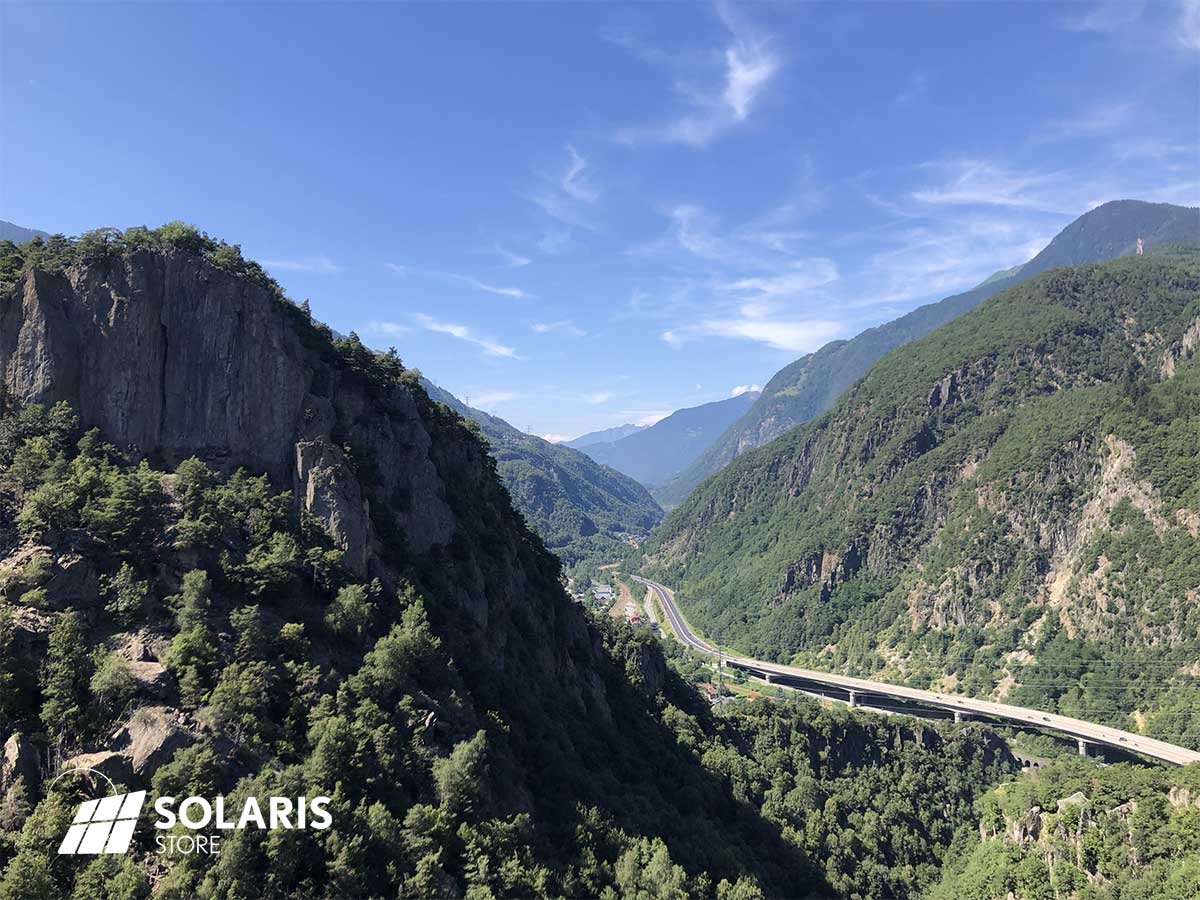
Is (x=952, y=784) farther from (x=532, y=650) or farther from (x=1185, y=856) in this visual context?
(x=532, y=650)

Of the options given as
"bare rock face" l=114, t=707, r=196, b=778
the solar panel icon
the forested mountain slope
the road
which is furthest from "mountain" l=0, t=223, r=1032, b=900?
the road

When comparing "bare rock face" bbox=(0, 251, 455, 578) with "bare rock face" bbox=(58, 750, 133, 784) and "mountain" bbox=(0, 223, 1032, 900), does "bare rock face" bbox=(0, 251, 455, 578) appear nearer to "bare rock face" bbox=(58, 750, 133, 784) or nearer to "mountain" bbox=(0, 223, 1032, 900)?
"mountain" bbox=(0, 223, 1032, 900)

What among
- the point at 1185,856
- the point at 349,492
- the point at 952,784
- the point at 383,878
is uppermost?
the point at 349,492

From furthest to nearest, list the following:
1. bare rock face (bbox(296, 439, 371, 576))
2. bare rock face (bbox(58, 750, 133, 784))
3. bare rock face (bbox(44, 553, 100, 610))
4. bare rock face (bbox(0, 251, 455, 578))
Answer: bare rock face (bbox(296, 439, 371, 576)), bare rock face (bbox(0, 251, 455, 578)), bare rock face (bbox(44, 553, 100, 610)), bare rock face (bbox(58, 750, 133, 784))

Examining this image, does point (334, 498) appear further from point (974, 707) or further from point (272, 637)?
point (974, 707)

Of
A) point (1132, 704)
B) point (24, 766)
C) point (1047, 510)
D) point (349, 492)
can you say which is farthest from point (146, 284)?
point (1047, 510)
